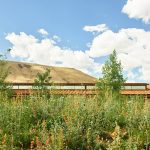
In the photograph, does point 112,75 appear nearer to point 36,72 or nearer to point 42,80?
point 42,80

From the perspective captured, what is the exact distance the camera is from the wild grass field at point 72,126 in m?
8.59

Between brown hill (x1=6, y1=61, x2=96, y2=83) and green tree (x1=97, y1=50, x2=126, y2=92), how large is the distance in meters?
75.2

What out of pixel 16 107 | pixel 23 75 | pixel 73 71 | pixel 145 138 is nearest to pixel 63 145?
pixel 145 138

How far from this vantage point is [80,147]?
8758 mm

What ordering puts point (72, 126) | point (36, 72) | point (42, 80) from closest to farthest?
point (72, 126) → point (42, 80) → point (36, 72)

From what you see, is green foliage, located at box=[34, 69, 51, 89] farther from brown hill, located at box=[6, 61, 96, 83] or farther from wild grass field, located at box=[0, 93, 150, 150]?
brown hill, located at box=[6, 61, 96, 83]

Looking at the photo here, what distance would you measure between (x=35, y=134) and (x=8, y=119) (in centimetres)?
86

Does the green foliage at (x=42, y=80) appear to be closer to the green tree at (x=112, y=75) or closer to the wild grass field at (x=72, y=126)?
the green tree at (x=112, y=75)

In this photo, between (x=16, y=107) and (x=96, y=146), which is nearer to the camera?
(x=96, y=146)

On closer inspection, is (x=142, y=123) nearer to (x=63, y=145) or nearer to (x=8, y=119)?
(x=63, y=145)

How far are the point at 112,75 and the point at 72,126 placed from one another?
15198mm

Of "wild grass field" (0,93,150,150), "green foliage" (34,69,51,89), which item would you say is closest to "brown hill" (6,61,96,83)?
"green foliage" (34,69,51,89)

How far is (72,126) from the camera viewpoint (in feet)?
29.7

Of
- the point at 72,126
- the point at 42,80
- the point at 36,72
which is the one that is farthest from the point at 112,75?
the point at 36,72
